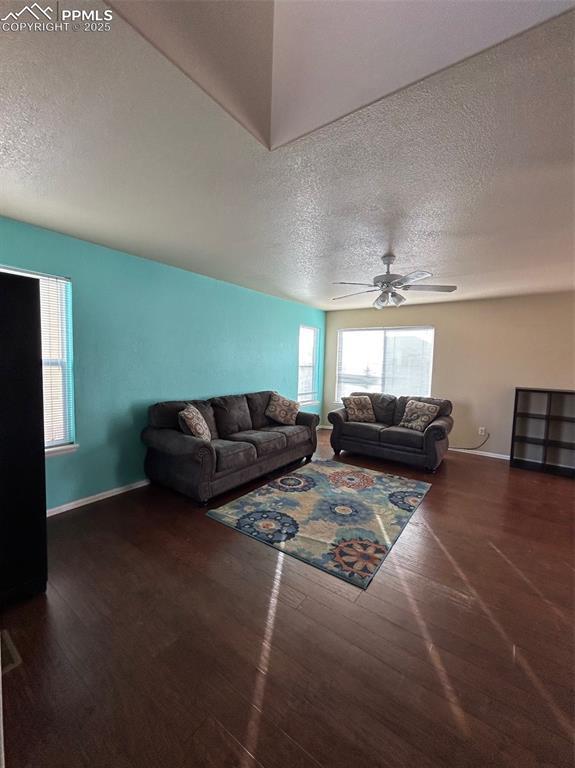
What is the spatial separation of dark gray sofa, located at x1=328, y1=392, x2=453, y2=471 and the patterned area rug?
1.69ft

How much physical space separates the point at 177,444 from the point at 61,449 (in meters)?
0.98

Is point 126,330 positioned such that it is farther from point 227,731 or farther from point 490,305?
point 490,305

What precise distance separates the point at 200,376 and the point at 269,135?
3.04 m

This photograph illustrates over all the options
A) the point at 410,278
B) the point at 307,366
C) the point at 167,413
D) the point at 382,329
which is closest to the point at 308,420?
the point at 167,413

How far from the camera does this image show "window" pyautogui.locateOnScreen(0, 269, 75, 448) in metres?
2.69

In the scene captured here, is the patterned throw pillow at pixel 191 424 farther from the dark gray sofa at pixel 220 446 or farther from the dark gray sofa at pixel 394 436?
the dark gray sofa at pixel 394 436

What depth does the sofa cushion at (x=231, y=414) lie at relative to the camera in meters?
3.98

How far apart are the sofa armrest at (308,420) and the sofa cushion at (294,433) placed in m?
0.06

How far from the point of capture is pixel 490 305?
4852mm

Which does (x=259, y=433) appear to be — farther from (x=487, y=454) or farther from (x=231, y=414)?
(x=487, y=454)

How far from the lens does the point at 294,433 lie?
13.6ft

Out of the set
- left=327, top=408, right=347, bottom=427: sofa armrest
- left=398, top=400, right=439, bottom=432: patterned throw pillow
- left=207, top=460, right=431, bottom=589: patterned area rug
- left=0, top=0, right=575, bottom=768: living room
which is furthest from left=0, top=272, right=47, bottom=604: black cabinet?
left=398, top=400, right=439, bottom=432: patterned throw pillow

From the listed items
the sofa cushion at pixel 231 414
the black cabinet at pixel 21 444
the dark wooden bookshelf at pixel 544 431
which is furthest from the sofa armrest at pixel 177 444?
the dark wooden bookshelf at pixel 544 431

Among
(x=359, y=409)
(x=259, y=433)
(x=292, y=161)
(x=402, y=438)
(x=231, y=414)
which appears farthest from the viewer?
(x=359, y=409)
